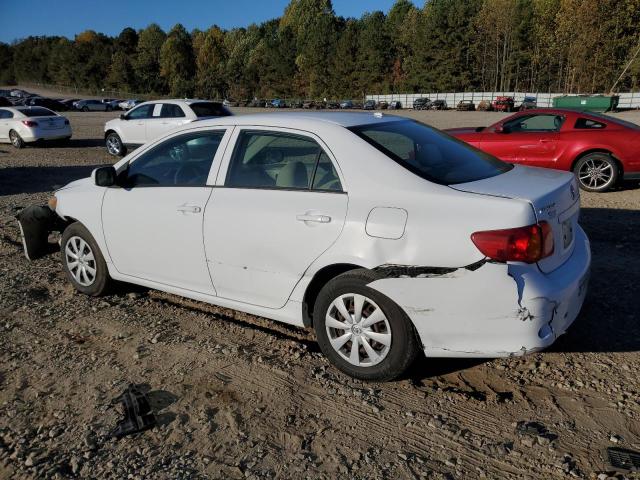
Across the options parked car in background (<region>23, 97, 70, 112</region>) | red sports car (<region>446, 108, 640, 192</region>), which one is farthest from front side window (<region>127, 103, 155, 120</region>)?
parked car in background (<region>23, 97, 70, 112</region>)

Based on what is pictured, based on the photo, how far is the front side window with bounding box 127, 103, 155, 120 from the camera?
15812 millimetres

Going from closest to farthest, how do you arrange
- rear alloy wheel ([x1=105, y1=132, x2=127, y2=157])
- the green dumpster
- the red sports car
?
the red sports car < rear alloy wheel ([x1=105, y1=132, x2=127, y2=157]) < the green dumpster

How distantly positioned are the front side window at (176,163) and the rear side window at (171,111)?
36.0 feet

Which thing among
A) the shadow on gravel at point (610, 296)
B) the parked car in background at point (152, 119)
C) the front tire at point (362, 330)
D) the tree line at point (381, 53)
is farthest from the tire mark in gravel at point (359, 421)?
the tree line at point (381, 53)

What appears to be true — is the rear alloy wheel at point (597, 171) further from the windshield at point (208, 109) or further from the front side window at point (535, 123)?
the windshield at point (208, 109)

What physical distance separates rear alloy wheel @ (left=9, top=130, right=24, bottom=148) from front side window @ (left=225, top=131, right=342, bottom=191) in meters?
17.5

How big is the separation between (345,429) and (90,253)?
301cm

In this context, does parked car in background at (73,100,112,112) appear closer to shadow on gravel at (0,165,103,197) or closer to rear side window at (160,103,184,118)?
rear side window at (160,103,184,118)

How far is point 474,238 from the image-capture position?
9.71ft

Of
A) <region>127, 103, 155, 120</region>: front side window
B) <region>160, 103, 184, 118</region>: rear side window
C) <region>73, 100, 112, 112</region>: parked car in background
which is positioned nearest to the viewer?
<region>160, 103, 184, 118</region>: rear side window

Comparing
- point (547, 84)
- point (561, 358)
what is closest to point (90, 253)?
point (561, 358)

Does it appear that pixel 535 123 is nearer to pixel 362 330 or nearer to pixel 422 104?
pixel 362 330

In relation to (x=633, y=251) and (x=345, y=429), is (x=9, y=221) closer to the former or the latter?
(x=345, y=429)

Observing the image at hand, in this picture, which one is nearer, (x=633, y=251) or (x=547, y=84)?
(x=633, y=251)
